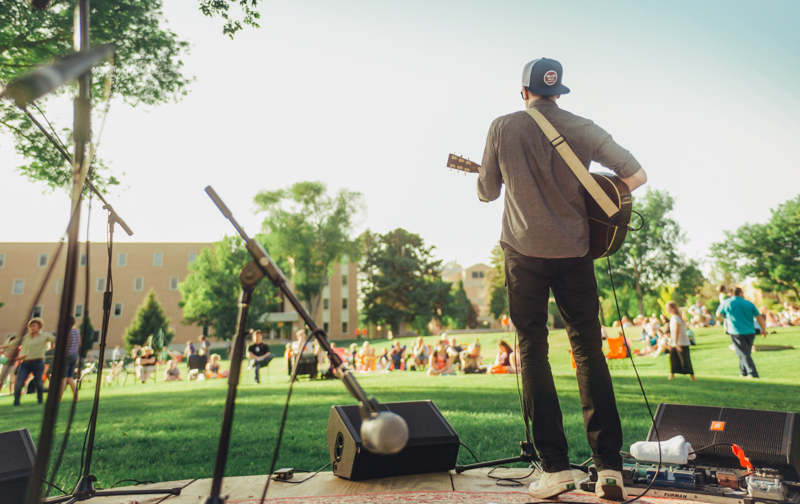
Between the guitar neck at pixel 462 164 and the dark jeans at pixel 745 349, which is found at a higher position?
the guitar neck at pixel 462 164

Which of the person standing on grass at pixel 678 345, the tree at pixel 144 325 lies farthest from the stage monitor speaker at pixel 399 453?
the tree at pixel 144 325

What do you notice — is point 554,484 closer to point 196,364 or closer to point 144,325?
point 196,364

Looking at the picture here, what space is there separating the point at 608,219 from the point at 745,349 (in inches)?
386

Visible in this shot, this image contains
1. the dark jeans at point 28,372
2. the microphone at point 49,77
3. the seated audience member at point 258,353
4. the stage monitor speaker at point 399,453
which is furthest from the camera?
the seated audience member at point 258,353

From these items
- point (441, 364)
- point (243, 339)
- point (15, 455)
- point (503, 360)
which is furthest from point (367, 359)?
point (243, 339)

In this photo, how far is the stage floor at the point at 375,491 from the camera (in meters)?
2.61

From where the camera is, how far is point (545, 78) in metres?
2.77

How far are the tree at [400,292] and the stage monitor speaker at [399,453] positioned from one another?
4631cm

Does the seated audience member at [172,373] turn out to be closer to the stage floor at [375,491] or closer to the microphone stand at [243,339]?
the stage floor at [375,491]

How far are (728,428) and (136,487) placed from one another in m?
3.64

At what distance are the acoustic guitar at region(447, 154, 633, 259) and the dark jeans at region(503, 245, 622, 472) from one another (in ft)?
0.44

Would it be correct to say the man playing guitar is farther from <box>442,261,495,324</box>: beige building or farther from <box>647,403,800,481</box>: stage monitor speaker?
<box>442,261,495,324</box>: beige building

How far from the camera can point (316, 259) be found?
42219 millimetres

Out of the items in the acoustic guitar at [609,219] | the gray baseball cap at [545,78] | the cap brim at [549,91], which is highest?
the gray baseball cap at [545,78]
